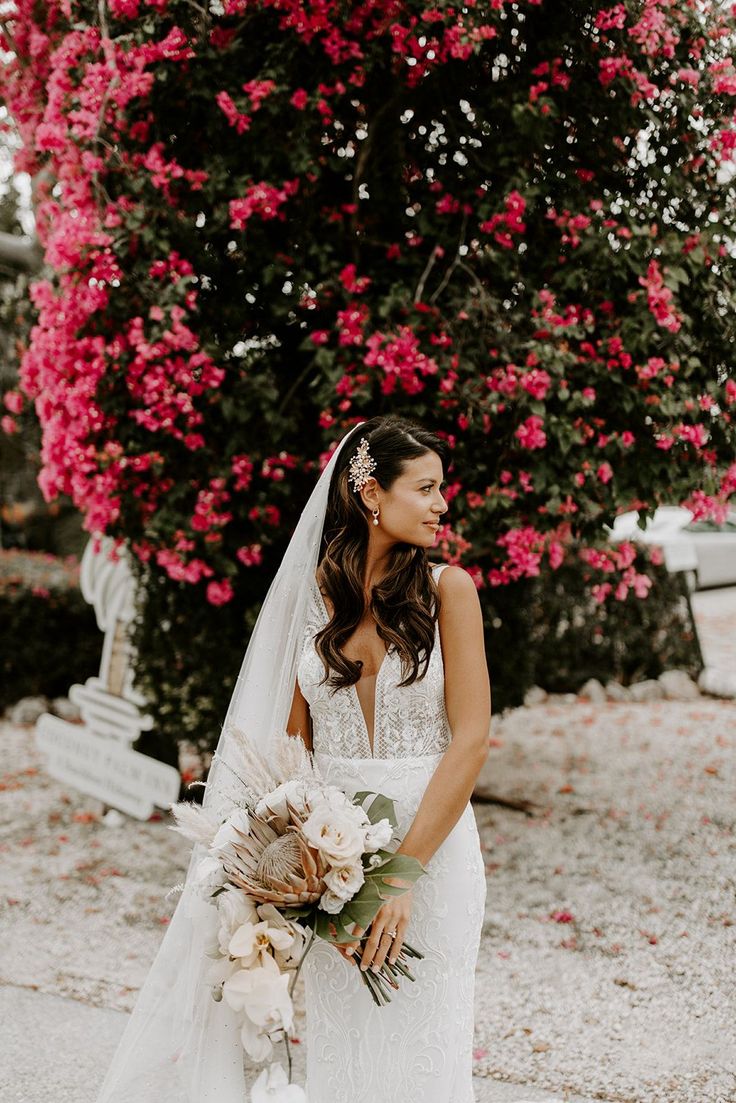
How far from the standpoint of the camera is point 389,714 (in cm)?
265

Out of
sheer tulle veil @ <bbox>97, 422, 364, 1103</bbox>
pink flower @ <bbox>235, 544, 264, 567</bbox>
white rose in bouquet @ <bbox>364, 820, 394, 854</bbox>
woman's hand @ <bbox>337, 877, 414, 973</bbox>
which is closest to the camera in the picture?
white rose in bouquet @ <bbox>364, 820, 394, 854</bbox>

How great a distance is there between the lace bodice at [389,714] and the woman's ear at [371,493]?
0.80ft

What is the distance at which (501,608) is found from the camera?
597 centimetres

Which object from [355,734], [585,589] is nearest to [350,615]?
[355,734]

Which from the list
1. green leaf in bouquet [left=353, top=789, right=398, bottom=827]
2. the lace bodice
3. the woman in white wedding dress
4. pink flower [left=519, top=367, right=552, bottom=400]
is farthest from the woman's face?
pink flower [left=519, top=367, right=552, bottom=400]

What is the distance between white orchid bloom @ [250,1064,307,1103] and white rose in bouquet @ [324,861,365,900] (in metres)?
0.38

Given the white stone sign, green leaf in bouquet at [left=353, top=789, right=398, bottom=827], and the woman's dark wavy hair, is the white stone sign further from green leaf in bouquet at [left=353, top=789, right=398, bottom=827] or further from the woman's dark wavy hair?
green leaf in bouquet at [left=353, top=789, right=398, bottom=827]

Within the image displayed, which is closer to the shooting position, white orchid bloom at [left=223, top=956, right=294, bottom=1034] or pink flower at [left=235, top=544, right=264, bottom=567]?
white orchid bloom at [left=223, top=956, right=294, bottom=1034]

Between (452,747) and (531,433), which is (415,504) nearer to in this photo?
(452,747)

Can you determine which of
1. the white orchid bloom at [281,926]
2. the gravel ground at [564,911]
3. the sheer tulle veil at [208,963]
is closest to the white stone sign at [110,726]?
the gravel ground at [564,911]

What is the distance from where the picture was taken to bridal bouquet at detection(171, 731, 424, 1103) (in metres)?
2.16

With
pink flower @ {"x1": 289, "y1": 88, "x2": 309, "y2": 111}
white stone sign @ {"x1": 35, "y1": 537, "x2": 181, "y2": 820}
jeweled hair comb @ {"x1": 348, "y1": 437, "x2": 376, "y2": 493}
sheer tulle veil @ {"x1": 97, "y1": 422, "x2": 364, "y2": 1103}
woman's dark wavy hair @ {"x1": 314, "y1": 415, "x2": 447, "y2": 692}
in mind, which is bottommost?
white stone sign @ {"x1": 35, "y1": 537, "x2": 181, "y2": 820}

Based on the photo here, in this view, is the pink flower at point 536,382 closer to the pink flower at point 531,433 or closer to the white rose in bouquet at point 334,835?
the pink flower at point 531,433

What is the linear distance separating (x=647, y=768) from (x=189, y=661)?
11.9 ft
